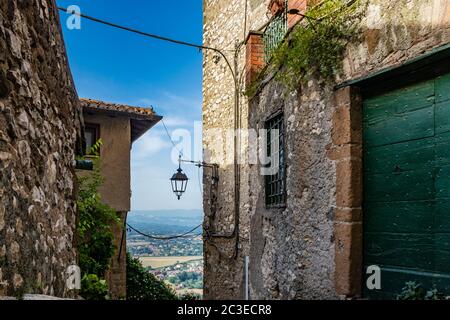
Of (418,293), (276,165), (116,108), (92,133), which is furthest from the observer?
(92,133)

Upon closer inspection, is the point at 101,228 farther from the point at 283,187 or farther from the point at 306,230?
the point at 306,230

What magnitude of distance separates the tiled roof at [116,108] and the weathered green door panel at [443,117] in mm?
7598

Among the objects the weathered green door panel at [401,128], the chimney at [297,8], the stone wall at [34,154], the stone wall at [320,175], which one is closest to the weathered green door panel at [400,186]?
the stone wall at [320,175]

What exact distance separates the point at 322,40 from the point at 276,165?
1.58 m

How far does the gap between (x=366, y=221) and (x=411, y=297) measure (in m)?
0.72

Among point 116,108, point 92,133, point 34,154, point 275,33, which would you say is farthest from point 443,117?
point 92,133

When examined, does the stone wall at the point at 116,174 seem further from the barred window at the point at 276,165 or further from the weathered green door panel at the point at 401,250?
the weathered green door panel at the point at 401,250

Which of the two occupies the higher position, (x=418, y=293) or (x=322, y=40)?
(x=322, y=40)

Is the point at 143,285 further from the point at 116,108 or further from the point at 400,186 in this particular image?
the point at 400,186

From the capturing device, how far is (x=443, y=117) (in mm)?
2512

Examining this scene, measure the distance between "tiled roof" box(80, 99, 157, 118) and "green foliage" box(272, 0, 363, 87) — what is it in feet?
19.6

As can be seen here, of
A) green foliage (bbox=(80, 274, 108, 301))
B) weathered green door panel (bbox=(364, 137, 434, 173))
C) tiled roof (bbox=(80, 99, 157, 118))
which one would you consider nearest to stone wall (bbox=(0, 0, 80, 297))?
green foliage (bbox=(80, 274, 108, 301))

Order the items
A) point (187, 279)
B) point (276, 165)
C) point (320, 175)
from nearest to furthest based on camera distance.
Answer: point (320, 175), point (276, 165), point (187, 279)
